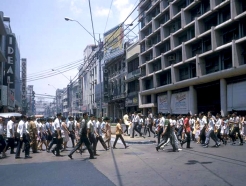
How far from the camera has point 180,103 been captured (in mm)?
37969

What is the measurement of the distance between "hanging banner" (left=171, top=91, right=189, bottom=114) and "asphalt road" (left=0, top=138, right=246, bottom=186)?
2467cm

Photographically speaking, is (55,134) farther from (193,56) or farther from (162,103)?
Answer: (162,103)

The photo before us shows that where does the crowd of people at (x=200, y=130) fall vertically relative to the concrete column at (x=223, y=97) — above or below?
below

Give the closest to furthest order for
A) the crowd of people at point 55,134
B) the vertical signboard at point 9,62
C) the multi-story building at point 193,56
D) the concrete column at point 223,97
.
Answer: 1. the crowd of people at point 55,134
2. the multi-story building at point 193,56
3. the concrete column at point 223,97
4. the vertical signboard at point 9,62

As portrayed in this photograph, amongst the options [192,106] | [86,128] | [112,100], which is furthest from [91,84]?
[86,128]

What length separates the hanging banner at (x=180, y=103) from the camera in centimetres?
3659

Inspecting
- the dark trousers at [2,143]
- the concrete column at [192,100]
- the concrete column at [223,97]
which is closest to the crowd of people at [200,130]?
the dark trousers at [2,143]

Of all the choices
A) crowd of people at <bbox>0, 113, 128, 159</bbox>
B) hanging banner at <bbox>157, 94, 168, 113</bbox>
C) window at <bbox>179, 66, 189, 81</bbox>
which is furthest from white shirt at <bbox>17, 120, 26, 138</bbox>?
hanging banner at <bbox>157, 94, 168, 113</bbox>

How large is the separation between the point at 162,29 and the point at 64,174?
34.5 metres

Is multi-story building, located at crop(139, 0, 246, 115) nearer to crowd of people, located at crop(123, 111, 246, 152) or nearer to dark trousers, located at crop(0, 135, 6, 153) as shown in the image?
crowd of people, located at crop(123, 111, 246, 152)

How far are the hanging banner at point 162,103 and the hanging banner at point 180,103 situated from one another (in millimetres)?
1987

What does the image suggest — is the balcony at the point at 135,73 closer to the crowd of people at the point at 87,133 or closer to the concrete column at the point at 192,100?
the concrete column at the point at 192,100

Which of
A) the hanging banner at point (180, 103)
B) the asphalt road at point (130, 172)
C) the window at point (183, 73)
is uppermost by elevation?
the window at point (183, 73)

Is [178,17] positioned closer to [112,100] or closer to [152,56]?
[152,56]
